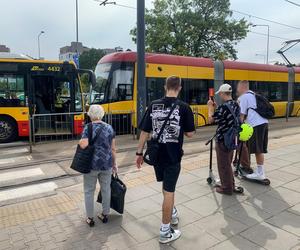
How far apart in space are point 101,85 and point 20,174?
567cm

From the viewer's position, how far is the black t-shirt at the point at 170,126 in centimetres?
347

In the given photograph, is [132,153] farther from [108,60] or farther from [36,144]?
[108,60]

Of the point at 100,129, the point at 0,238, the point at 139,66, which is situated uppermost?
the point at 139,66

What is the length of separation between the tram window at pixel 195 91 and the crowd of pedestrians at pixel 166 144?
8276 mm

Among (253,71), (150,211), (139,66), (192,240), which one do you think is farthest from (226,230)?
(253,71)

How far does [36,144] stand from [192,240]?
7.30m

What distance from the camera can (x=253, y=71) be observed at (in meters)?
16.1

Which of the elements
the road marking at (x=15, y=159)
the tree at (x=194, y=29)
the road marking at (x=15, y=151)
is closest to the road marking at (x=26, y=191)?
the road marking at (x=15, y=159)

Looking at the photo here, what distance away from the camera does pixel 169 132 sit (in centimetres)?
347

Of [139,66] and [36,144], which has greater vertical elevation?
[139,66]

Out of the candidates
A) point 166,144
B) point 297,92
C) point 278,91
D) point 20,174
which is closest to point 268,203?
point 166,144

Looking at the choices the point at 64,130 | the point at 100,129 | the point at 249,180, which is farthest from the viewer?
the point at 64,130

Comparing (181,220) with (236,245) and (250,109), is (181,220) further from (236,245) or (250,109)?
(250,109)

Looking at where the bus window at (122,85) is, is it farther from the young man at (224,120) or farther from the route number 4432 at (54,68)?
the young man at (224,120)
